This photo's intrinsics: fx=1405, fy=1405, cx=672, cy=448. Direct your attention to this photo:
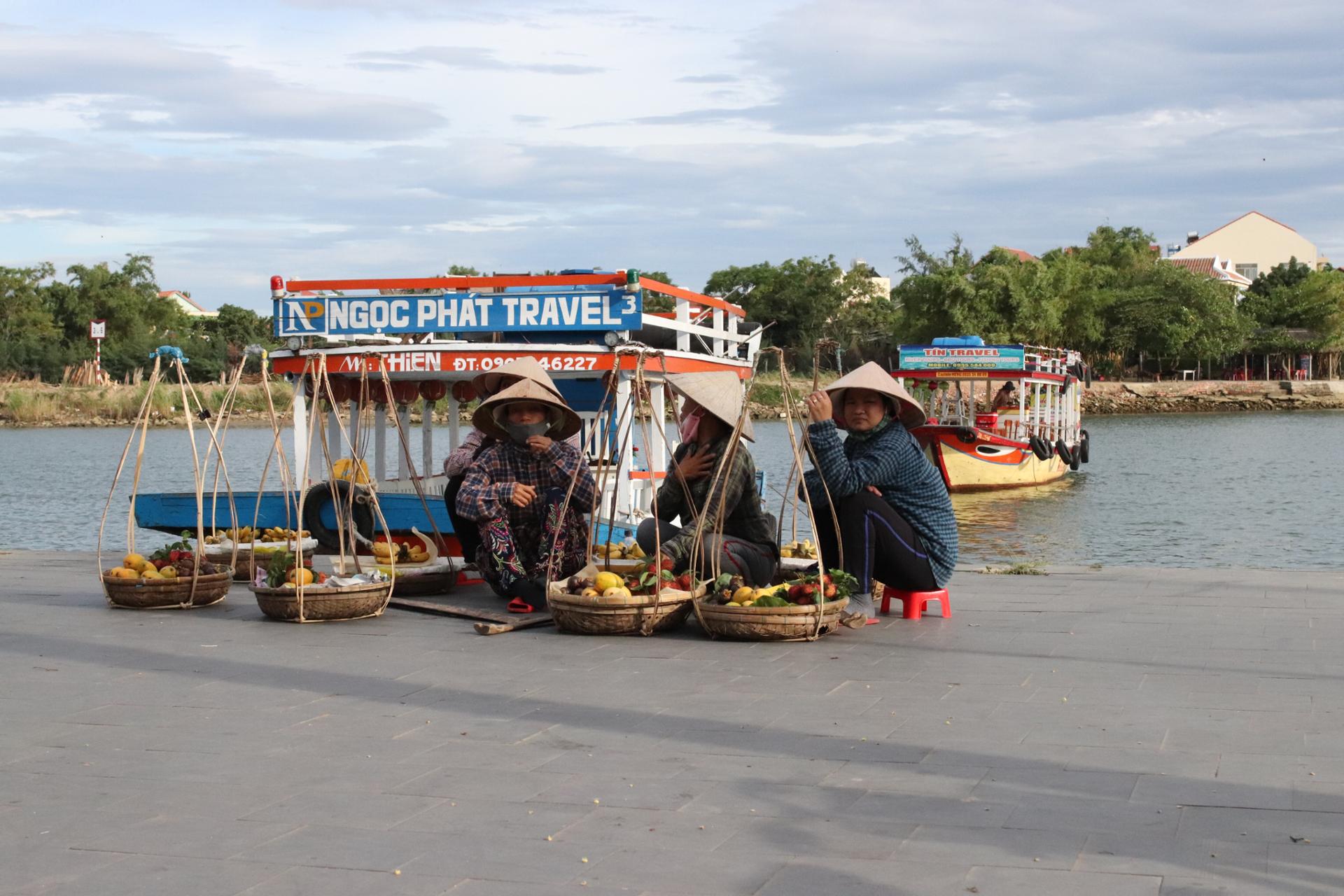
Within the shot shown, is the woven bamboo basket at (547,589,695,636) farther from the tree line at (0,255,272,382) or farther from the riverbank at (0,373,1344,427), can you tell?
the tree line at (0,255,272,382)

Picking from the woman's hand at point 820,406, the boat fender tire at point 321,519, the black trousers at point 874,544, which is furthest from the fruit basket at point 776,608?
the boat fender tire at point 321,519

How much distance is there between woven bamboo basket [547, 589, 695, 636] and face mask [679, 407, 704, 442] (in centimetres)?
94

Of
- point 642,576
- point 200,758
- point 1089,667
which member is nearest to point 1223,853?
point 1089,667

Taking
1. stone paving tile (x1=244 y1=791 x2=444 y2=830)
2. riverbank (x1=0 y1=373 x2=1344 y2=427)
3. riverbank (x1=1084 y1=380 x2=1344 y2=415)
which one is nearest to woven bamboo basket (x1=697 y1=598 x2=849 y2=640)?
stone paving tile (x1=244 y1=791 x2=444 y2=830)

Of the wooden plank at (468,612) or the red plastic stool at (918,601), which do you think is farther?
the red plastic stool at (918,601)

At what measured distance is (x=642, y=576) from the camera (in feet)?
24.6

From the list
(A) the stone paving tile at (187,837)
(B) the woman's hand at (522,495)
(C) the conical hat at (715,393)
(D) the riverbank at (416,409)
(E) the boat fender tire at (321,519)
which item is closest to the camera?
(A) the stone paving tile at (187,837)

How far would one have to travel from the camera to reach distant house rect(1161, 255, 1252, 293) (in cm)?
8788

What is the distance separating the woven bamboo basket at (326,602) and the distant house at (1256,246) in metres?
98.5

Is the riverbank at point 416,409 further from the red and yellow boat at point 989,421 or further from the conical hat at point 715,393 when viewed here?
the conical hat at point 715,393

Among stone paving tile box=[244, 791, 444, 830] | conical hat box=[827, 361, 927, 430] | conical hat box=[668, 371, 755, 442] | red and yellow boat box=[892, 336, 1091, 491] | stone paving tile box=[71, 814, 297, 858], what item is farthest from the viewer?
red and yellow boat box=[892, 336, 1091, 491]

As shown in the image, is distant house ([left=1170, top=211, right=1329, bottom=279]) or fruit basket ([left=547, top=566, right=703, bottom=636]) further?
distant house ([left=1170, top=211, right=1329, bottom=279])

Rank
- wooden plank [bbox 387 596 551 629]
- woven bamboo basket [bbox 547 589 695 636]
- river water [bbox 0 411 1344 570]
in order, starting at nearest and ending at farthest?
1. woven bamboo basket [bbox 547 589 695 636]
2. wooden plank [bbox 387 596 551 629]
3. river water [bbox 0 411 1344 570]

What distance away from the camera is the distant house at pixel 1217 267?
288 ft
